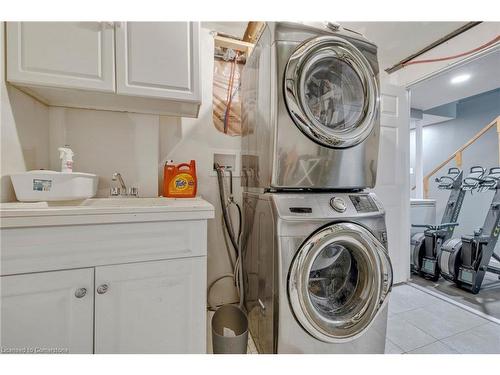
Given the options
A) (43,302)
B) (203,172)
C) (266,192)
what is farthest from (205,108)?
(43,302)

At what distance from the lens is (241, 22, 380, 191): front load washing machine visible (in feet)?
3.90

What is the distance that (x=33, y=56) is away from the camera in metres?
1.06

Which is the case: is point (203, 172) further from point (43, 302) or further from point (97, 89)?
point (43, 302)

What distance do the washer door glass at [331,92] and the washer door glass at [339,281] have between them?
531 millimetres

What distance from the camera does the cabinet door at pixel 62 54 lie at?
1.05 metres

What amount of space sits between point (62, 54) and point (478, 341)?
2.95 metres

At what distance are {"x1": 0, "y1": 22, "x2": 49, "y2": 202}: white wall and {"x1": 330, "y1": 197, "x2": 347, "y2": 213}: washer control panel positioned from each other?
5.12 feet

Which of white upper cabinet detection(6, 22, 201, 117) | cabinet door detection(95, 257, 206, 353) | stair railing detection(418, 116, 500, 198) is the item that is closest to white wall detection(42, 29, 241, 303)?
white upper cabinet detection(6, 22, 201, 117)

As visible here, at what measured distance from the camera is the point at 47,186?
1.04 meters

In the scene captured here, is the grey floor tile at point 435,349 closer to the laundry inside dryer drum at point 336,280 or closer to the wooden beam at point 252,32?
the laundry inside dryer drum at point 336,280

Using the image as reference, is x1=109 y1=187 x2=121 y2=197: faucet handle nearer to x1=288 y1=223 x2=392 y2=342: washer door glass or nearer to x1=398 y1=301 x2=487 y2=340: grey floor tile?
x1=288 y1=223 x2=392 y2=342: washer door glass

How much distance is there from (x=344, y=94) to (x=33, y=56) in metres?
1.62

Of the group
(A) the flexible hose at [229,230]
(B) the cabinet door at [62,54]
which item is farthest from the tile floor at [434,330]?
(B) the cabinet door at [62,54]
